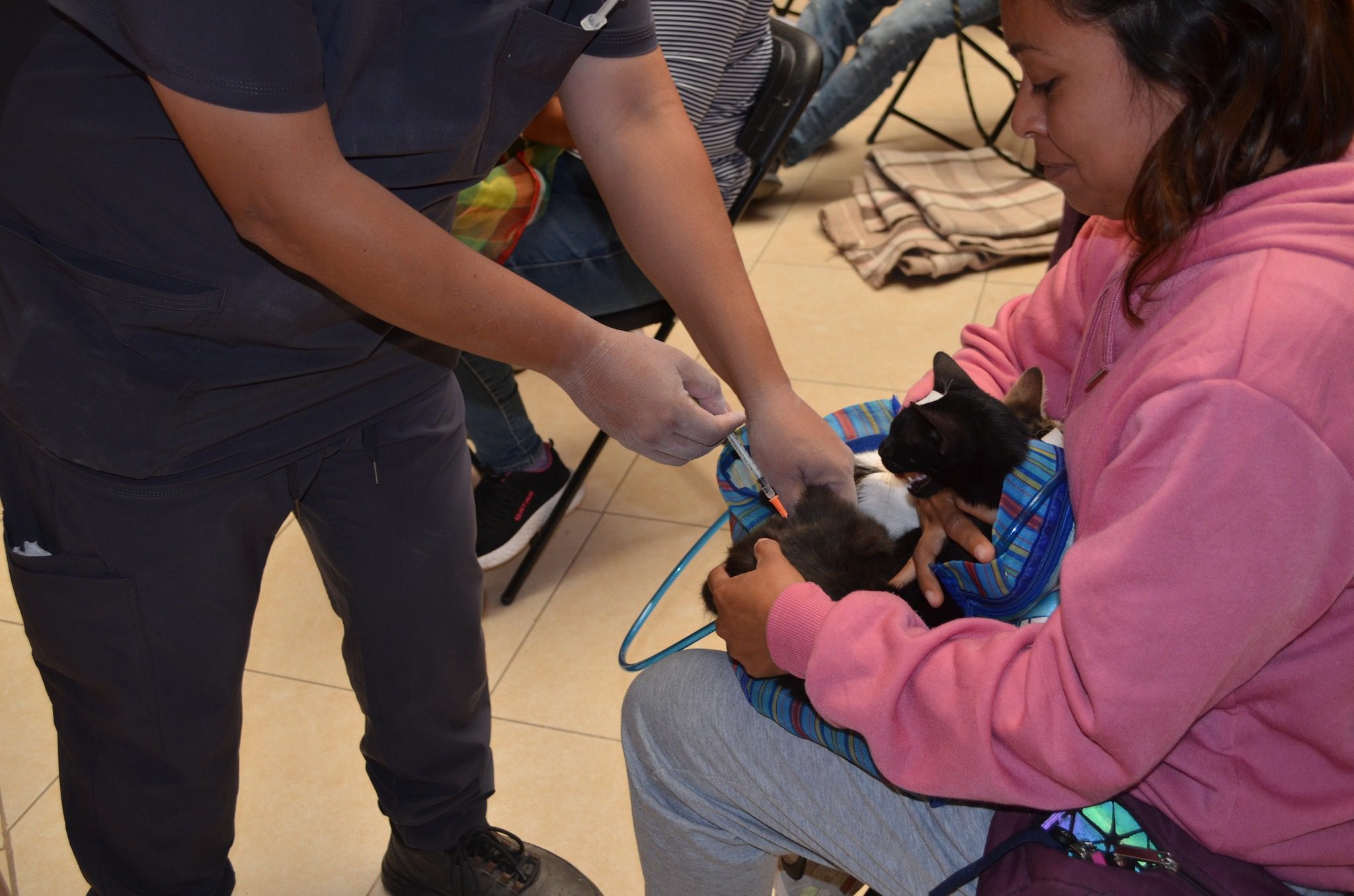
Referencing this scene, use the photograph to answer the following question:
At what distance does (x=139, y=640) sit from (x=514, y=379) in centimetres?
112

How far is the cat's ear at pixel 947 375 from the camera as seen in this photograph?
45.7 inches

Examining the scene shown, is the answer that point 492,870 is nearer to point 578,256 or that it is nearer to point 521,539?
point 521,539

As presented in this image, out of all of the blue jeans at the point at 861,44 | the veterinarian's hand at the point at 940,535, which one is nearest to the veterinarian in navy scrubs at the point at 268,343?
the veterinarian's hand at the point at 940,535

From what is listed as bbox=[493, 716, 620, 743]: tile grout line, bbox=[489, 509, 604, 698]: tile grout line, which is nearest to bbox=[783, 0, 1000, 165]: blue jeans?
bbox=[489, 509, 604, 698]: tile grout line

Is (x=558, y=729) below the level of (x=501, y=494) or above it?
below

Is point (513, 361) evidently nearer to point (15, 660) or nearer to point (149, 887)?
point (149, 887)

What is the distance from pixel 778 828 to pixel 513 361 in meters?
0.49

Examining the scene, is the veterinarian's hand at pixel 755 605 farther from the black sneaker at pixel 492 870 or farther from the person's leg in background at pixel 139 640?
the black sneaker at pixel 492 870

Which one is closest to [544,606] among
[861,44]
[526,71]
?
[526,71]

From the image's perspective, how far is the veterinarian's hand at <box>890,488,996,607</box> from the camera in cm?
99

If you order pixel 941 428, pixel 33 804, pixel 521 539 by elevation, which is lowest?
pixel 33 804

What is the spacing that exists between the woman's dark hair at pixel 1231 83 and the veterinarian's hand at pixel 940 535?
1.07 feet

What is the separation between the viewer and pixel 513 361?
1.01 meters

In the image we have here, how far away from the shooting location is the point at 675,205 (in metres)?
1.18
